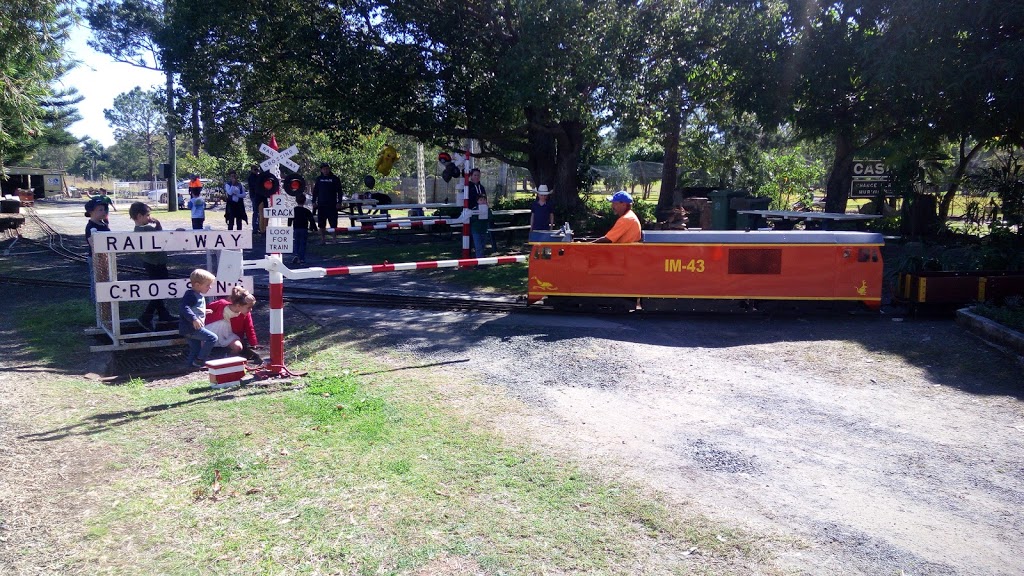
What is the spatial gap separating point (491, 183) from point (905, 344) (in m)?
39.1

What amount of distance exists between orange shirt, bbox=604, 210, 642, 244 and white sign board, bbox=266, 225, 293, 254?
168 inches

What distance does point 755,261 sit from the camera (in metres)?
10.4

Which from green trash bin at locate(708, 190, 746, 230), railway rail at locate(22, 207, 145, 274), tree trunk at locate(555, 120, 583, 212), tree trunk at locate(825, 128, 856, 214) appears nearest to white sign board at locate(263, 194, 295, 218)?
railway rail at locate(22, 207, 145, 274)

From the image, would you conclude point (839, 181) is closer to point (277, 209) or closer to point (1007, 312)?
point (1007, 312)

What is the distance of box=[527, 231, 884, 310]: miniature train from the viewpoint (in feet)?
33.9

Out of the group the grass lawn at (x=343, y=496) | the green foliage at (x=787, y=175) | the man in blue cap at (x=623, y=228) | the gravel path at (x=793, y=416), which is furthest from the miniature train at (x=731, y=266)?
the green foliage at (x=787, y=175)

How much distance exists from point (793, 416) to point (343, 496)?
3814 mm

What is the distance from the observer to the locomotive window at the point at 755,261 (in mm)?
10367

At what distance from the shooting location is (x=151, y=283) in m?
8.84

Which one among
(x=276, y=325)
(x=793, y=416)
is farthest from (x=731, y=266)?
(x=276, y=325)

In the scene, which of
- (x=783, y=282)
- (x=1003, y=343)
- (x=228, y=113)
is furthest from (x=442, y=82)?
(x=1003, y=343)

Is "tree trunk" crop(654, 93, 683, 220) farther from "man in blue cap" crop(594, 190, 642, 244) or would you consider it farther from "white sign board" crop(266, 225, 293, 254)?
"white sign board" crop(266, 225, 293, 254)

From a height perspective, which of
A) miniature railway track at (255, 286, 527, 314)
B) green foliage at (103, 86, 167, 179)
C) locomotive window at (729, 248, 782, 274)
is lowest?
miniature railway track at (255, 286, 527, 314)

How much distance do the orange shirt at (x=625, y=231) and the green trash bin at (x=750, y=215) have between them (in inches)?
422
